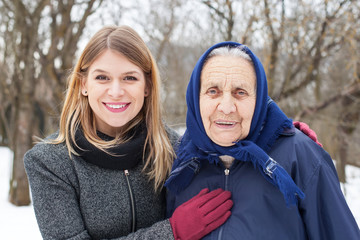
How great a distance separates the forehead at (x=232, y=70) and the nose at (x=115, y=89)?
1.81 ft

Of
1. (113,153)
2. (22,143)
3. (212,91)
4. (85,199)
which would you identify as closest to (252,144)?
(212,91)

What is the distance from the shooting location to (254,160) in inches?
61.2

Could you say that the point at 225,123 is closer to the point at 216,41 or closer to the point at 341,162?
the point at 216,41

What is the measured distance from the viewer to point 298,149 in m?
1.56

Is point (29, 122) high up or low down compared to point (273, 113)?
down

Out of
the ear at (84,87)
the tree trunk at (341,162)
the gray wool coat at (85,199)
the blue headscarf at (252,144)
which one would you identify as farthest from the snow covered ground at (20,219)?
the blue headscarf at (252,144)

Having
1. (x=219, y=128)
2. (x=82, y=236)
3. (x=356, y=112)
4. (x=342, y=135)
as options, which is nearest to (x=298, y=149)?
(x=219, y=128)

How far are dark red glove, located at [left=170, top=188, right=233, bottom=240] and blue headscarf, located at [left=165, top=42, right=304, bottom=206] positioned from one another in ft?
0.56

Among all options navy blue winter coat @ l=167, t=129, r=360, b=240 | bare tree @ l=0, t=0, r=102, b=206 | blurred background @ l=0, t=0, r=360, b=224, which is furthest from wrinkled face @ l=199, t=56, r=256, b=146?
bare tree @ l=0, t=0, r=102, b=206

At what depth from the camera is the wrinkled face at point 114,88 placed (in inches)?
75.6

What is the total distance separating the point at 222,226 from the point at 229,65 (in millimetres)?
815

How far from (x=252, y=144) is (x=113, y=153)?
0.84 metres

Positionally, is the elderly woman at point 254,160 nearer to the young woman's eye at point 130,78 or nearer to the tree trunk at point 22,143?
the young woman's eye at point 130,78

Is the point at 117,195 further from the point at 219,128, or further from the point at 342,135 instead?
the point at 342,135
